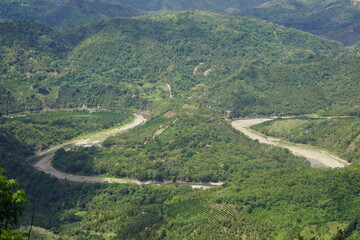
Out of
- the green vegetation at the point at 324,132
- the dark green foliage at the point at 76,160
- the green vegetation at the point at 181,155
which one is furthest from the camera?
the green vegetation at the point at 324,132

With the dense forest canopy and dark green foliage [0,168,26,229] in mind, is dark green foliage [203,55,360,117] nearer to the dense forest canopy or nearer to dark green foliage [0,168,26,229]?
the dense forest canopy

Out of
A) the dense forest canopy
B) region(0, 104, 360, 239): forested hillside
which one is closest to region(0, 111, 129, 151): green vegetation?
the dense forest canopy

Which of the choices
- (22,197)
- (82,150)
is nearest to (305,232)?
(22,197)

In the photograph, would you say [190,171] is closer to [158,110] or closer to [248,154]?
[248,154]

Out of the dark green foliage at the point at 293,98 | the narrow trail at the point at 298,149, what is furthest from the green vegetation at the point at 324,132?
the dark green foliage at the point at 293,98

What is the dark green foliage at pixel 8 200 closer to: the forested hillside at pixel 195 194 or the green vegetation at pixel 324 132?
the forested hillside at pixel 195 194
